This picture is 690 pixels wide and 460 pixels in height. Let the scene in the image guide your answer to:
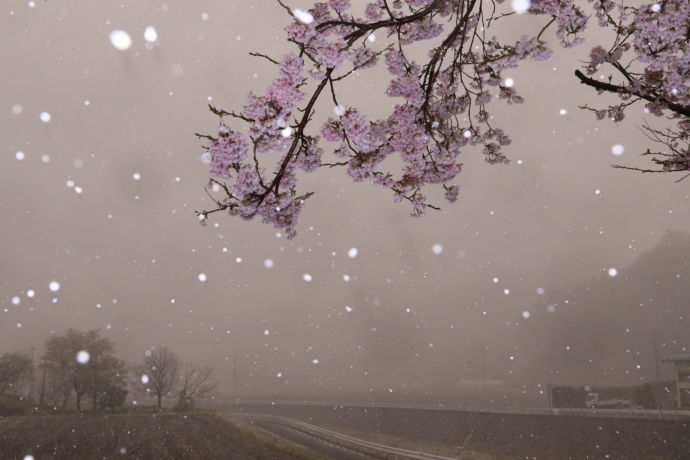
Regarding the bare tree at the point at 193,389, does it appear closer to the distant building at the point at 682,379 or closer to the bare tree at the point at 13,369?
the bare tree at the point at 13,369

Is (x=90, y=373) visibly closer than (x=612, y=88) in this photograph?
No

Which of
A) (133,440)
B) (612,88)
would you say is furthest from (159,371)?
(612,88)

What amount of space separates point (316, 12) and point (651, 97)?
4.48 meters

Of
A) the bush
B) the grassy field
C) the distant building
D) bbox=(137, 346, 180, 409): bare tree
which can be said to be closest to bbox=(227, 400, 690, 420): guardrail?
the distant building

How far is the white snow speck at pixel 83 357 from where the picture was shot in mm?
52294

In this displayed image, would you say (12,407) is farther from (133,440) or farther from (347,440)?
(347,440)

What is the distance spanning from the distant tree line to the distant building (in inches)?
1930

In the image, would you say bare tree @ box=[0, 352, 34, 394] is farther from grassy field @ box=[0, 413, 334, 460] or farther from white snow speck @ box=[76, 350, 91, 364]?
grassy field @ box=[0, 413, 334, 460]

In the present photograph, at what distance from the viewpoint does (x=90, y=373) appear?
164ft

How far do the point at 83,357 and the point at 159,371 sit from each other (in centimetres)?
933

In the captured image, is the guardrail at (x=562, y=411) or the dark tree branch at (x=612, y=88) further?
the guardrail at (x=562, y=411)

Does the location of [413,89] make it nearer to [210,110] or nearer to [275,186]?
[275,186]

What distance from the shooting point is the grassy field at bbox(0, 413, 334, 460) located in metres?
24.7

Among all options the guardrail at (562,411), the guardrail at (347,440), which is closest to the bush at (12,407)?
the guardrail at (347,440)
